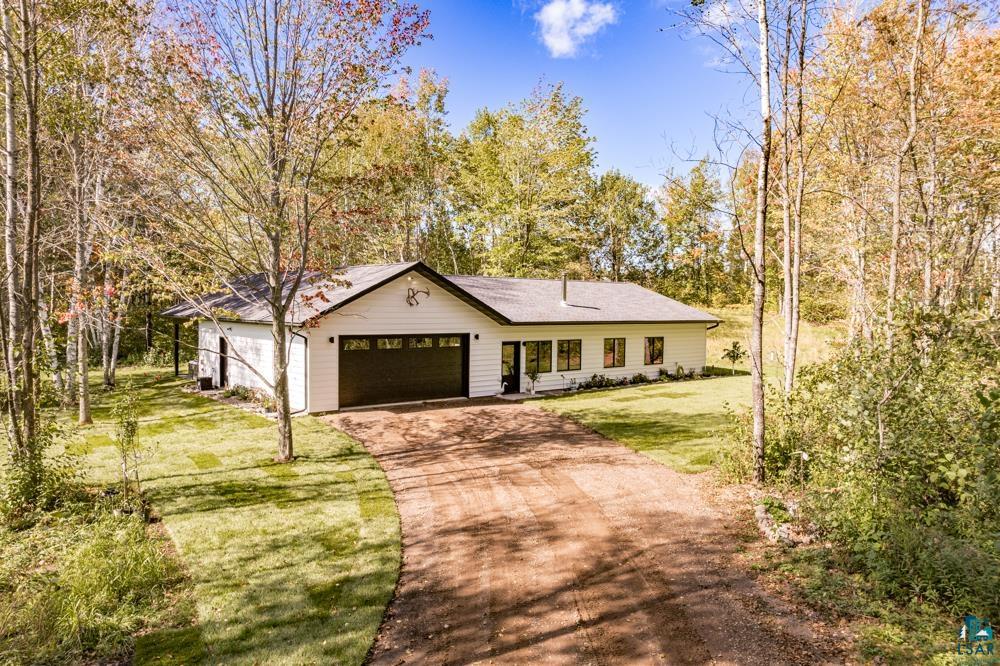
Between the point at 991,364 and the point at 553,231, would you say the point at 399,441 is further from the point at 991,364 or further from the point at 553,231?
the point at 553,231

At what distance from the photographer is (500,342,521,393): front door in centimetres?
1975

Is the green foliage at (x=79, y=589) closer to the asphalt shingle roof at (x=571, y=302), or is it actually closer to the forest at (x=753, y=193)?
the forest at (x=753, y=193)

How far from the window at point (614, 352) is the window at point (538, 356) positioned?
312 centimetres

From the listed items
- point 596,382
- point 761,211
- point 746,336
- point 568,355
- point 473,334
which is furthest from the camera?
point 746,336

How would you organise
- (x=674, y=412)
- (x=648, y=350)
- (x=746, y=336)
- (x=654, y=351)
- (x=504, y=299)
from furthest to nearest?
(x=746, y=336) < (x=654, y=351) < (x=648, y=350) < (x=504, y=299) < (x=674, y=412)

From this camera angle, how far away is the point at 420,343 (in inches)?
685

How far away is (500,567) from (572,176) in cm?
2697

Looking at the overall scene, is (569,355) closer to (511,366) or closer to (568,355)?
(568,355)

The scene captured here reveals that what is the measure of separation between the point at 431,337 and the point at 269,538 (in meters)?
10.6

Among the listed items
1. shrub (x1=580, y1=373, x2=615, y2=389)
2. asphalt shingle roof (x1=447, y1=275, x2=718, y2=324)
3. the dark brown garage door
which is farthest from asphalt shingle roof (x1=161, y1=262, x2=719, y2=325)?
shrub (x1=580, y1=373, x2=615, y2=389)

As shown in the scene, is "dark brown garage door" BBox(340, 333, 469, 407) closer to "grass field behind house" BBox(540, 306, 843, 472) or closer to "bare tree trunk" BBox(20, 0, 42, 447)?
"grass field behind house" BBox(540, 306, 843, 472)

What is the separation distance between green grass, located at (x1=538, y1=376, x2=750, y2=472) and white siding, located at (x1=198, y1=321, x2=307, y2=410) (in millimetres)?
7630

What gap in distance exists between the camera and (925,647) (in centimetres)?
473

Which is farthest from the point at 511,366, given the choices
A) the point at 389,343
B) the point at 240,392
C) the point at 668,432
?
the point at 240,392
